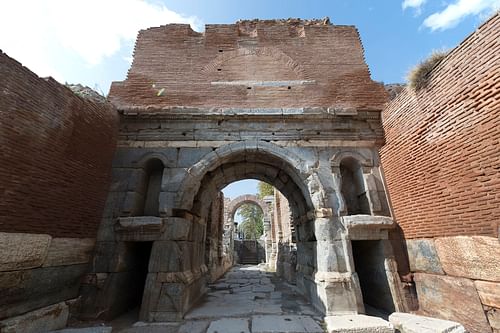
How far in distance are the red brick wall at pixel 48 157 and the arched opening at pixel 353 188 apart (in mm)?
5141

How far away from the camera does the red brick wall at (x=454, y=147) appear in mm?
2836

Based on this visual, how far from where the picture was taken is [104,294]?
12.3 feet

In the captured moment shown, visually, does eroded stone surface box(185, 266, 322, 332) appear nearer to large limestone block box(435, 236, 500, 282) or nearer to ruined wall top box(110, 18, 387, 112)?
large limestone block box(435, 236, 500, 282)

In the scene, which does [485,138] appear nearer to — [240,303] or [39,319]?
[240,303]


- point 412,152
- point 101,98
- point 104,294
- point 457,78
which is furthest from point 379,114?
point 104,294

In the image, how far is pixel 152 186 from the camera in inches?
193

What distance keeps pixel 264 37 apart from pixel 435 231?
19.9ft

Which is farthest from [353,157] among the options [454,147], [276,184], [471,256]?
[471,256]

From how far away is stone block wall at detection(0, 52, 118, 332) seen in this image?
2846mm

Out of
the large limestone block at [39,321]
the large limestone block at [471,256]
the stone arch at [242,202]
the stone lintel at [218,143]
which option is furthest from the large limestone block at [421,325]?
the stone arch at [242,202]

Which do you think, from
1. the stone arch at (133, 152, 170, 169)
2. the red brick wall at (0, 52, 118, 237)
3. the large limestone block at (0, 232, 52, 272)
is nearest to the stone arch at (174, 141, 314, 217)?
the stone arch at (133, 152, 170, 169)

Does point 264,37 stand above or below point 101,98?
above

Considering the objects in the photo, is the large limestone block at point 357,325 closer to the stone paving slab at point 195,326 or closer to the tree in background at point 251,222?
the stone paving slab at point 195,326

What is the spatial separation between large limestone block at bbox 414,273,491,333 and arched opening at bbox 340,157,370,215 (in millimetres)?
1443
